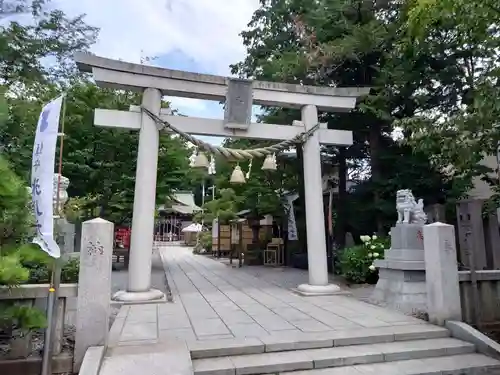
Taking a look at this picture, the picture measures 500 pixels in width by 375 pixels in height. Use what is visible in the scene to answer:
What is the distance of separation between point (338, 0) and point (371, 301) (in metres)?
8.30

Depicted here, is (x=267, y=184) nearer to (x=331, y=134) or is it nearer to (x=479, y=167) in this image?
(x=331, y=134)

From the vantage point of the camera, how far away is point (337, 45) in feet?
31.1

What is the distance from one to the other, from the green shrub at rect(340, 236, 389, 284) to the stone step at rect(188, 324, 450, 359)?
431cm

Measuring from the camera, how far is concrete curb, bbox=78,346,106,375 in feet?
10.3

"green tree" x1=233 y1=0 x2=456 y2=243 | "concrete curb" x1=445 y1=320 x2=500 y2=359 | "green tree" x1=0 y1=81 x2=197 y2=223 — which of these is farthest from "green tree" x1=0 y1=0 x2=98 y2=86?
"concrete curb" x1=445 y1=320 x2=500 y2=359

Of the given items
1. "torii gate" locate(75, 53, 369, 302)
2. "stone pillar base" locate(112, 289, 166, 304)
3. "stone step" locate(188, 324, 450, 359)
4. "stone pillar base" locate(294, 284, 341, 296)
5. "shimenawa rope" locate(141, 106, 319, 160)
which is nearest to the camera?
"stone step" locate(188, 324, 450, 359)

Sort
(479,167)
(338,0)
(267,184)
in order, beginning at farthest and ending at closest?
(267,184) → (338,0) → (479,167)

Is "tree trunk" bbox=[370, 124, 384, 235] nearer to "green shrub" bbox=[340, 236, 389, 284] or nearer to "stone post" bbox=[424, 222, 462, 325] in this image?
"green shrub" bbox=[340, 236, 389, 284]

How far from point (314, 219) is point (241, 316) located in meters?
2.92

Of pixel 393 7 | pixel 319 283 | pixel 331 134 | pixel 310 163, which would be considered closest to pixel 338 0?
pixel 393 7

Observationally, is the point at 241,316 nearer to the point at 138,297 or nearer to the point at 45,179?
the point at 138,297

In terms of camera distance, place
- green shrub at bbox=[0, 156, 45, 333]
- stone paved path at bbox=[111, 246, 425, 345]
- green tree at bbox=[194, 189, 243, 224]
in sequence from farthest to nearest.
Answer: green tree at bbox=[194, 189, 243, 224] < stone paved path at bbox=[111, 246, 425, 345] < green shrub at bbox=[0, 156, 45, 333]

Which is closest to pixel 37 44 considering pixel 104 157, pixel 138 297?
pixel 104 157

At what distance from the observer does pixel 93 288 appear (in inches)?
151
